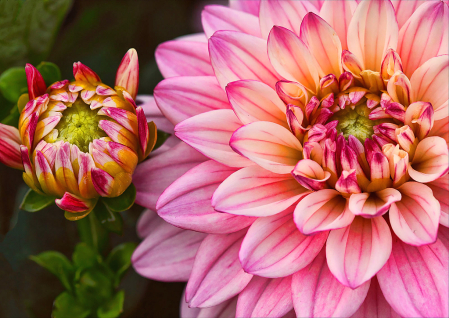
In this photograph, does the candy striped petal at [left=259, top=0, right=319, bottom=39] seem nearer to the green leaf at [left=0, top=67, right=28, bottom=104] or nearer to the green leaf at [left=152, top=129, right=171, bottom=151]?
the green leaf at [left=152, top=129, right=171, bottom=151]

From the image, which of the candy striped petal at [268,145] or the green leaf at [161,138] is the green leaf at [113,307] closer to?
the green leaf at [161,138]

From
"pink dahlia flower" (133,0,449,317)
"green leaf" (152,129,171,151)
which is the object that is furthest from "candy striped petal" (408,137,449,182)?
"green leaf" (152,129,171,151)

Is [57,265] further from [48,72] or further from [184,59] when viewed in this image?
[184,59]

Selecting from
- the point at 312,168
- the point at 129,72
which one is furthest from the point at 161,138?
the point at 312,168

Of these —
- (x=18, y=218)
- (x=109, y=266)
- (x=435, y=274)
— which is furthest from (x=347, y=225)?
(x=18, y=218)

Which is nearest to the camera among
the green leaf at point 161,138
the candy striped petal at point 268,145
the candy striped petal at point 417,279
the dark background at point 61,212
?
the candy striped petal at point 417,279

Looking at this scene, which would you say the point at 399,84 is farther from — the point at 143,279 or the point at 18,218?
the point at 18,218

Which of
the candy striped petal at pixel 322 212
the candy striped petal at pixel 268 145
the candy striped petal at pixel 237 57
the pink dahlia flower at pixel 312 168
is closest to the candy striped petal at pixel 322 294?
the pink dahlia flower at pixel 312 168
